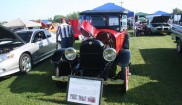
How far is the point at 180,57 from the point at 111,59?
205 inches

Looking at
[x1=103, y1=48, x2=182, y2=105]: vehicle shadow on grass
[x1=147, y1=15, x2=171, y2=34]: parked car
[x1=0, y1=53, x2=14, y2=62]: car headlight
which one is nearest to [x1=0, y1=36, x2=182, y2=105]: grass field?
[x1=103, y1=48, x2=182, y2=105]: vehicle shadow on grass

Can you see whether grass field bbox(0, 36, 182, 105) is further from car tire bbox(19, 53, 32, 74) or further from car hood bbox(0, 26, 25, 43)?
car hood bbox(0, 26, 25, 43)

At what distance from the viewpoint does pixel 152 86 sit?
598cm

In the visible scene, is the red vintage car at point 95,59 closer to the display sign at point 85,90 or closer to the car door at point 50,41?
the display sign at point 85,90

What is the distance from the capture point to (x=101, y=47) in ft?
17.9

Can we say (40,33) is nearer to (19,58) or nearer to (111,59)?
(19,58)

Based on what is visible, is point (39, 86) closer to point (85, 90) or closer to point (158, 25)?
point (85, 90)

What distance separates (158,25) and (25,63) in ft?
48.4

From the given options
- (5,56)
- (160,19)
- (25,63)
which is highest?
(160,19)

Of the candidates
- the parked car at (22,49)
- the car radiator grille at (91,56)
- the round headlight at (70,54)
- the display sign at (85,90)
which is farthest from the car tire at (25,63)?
the display sign at (85,90)

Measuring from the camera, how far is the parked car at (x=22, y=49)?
6949 mm

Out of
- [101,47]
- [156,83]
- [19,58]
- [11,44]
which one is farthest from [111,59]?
[11,44]

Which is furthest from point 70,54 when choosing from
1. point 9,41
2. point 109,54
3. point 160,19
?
point 160,19

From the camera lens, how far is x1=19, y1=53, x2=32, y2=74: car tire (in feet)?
24.2
